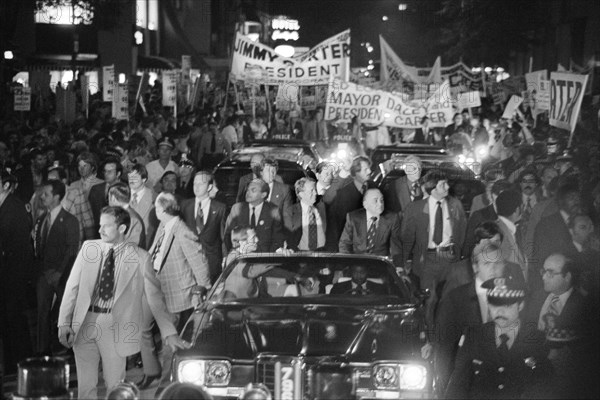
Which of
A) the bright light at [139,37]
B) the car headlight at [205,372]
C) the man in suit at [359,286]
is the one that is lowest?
the car headlight at [205,372]

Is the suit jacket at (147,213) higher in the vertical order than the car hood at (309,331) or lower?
higher

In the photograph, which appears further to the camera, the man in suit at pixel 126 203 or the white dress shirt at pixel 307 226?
the white dress shirt at pixel 307 226

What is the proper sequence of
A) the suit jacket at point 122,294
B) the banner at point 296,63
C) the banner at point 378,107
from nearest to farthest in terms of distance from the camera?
1. the suit jacket at point 122,294
2. the banner at point 378,107
3. the banner at point 296,63

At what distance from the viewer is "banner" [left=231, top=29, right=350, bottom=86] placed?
27.0 m

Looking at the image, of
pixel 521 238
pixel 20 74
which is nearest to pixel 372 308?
pixel 521 238

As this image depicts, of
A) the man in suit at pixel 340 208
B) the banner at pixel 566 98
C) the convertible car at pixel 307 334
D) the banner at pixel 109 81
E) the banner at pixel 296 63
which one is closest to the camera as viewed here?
the convertible car at pixel 307 334

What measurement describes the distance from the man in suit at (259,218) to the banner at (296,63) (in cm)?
1460

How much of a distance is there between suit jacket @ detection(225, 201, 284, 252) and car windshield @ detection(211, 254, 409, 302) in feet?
10.6

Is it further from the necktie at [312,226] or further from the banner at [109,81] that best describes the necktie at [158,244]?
the banner at [109,81]

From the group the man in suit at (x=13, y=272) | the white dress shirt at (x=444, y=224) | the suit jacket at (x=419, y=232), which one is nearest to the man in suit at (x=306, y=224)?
the suit jacket at (x=419, y=232)

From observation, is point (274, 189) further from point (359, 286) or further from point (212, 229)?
point (359, 286)

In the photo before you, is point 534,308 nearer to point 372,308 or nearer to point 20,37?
point 372,308

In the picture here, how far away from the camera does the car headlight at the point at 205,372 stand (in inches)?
284

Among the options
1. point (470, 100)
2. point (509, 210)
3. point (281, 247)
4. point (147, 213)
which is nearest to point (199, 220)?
point (147, 213)
